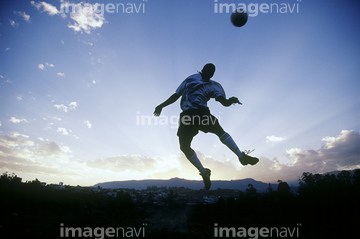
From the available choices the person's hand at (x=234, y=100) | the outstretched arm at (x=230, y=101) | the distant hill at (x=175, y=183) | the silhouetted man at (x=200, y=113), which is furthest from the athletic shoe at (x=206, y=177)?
the distant hill at (x=175, y=183)

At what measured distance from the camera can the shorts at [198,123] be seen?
3941mm

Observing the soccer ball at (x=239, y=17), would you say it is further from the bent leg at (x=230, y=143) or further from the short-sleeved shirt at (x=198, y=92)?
the bent leg at (x=230, y=143)

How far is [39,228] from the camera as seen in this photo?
337 cm

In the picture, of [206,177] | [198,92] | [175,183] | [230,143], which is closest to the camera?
[230,143]

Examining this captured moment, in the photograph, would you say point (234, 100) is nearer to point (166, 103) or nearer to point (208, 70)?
point (208, 70)

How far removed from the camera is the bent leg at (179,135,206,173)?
4246 mm

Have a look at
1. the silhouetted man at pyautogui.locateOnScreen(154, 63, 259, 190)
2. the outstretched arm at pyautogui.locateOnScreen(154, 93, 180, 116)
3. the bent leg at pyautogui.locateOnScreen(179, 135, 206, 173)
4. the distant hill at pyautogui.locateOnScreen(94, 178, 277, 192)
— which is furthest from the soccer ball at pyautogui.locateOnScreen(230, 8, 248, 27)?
the distant hill at pyautogui.locateOnScreen(94, 178, 277, 192)

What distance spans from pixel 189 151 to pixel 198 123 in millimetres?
924

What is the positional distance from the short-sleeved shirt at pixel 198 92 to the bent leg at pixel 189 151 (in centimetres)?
82

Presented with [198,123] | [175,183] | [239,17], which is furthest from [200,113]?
[175,183]

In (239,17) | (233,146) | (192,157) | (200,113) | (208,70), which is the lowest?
(192,157)

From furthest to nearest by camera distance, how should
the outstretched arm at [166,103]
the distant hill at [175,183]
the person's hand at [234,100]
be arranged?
the distant hill at [175,183] → the outstretched arm at [166,103] → the person's hand at [234,100]

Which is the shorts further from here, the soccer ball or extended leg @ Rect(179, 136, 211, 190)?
the soccer ball

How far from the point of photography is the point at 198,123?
398 centimetres
